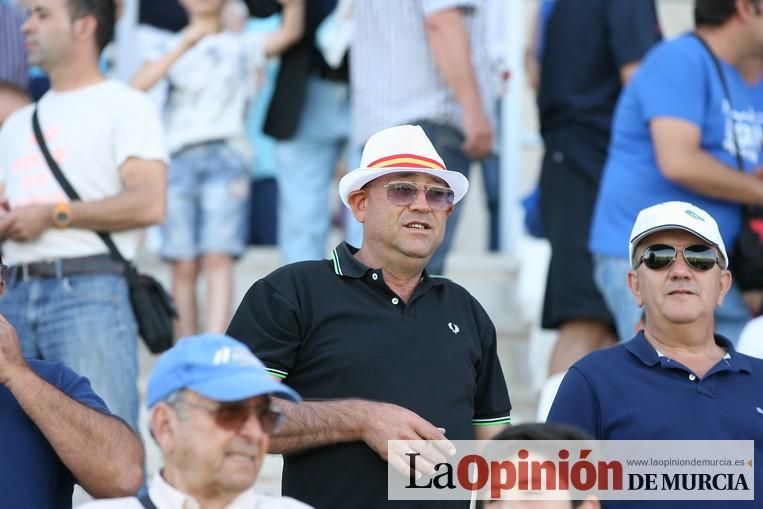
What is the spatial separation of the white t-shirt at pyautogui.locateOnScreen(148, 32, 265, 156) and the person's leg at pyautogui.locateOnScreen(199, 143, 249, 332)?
4.0 inches

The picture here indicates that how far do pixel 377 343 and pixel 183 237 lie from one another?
3168 millimetres

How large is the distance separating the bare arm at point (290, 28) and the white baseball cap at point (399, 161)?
9.77 feet

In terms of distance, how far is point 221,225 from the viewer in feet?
24.8

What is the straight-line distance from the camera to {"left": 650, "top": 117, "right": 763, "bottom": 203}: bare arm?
5957 millimetres

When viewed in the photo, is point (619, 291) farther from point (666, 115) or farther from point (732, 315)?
point (666, 115)

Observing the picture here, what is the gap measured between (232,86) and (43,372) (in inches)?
147

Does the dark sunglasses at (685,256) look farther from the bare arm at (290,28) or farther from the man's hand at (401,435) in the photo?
the bare arm at (290,28)

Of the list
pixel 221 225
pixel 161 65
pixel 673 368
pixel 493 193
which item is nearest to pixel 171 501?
pixel 673 368

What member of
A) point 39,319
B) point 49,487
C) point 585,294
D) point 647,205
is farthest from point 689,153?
point 49,487

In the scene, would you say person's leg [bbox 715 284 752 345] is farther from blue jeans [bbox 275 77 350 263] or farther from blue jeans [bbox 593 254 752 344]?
blue jeans [bbox 275 77 350 263]

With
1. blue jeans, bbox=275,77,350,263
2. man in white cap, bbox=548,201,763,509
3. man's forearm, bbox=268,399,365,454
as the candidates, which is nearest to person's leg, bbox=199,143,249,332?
blue jeans, bbox=275,77,350,263

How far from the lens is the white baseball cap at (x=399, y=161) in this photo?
479cm

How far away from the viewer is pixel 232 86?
26.0ft

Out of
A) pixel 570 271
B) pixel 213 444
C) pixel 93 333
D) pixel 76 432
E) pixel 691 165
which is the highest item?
pixel 691 165
